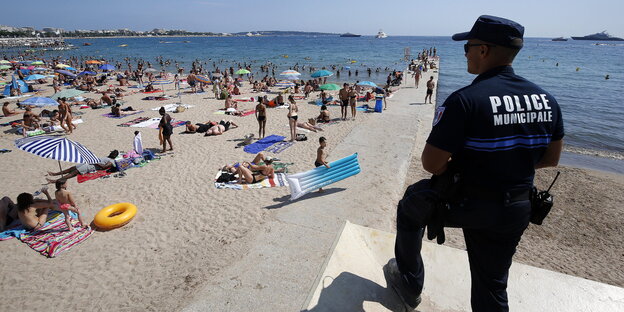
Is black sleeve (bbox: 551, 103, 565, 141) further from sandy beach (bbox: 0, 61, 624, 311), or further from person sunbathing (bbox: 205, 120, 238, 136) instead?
person sunbathing (bbox: 205, 120, 238, 136)

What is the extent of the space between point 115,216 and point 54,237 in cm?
100

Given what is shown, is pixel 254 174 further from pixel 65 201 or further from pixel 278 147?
pixel 65 201

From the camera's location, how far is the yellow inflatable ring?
6012 mm

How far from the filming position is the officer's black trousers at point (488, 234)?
5.96 ft

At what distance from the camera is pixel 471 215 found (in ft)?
6.14

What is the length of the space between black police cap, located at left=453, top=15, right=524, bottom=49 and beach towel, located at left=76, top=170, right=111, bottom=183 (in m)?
9.67

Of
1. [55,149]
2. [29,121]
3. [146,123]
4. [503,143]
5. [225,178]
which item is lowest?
[225,178]

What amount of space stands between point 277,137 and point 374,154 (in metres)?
4.08

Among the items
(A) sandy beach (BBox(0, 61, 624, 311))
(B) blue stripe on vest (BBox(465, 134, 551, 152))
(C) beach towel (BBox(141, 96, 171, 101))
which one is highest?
(B) blue stripe on vest (BBox(465, 134, 551, 152))

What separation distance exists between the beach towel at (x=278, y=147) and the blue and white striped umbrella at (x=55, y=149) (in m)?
5.29

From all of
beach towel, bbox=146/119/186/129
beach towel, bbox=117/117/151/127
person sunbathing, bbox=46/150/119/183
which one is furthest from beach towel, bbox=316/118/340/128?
beach towel, bbox=117/117/151/127

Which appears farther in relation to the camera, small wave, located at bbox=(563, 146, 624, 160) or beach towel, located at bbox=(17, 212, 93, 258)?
small wave, located at bbox=(563, 146, 624, 160)

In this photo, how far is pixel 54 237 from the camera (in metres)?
5.69

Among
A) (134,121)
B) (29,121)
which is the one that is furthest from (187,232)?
(29,121)
